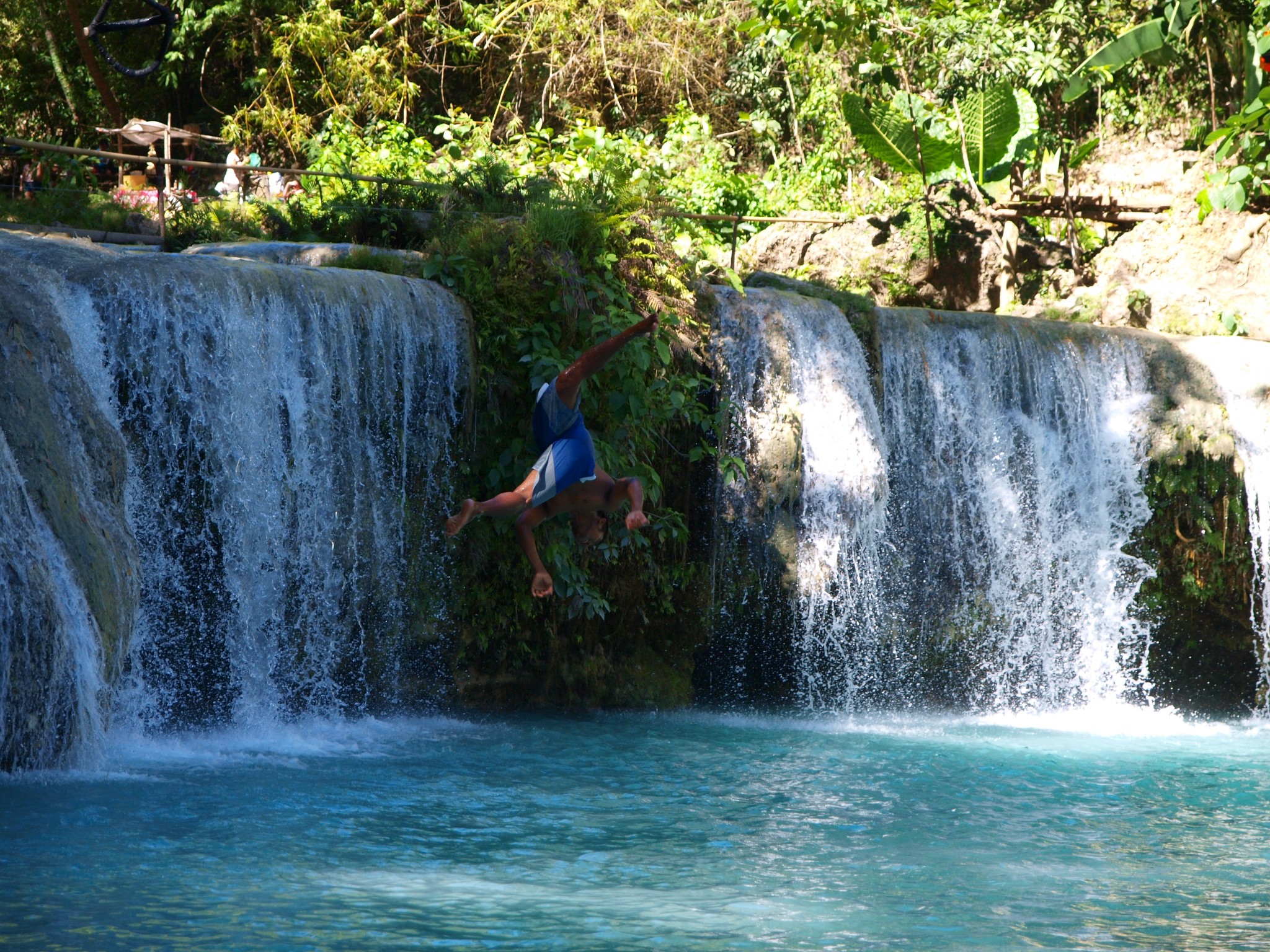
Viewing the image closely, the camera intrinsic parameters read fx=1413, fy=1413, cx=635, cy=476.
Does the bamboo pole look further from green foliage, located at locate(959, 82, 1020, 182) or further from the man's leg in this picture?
green foliage, located at locate(959, 82, 1020, 182)

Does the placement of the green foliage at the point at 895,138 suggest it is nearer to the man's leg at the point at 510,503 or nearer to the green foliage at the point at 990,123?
the green foliage at the point at 990,123

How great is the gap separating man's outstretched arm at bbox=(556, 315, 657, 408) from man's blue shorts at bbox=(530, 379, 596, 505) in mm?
61

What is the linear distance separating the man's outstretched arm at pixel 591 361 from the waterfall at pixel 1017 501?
471 cm

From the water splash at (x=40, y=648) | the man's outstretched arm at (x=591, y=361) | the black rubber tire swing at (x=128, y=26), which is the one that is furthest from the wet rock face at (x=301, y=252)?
the water splash at (x=40, y=648)

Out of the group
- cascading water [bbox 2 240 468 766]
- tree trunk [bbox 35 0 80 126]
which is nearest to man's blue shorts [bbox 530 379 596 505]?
cascading water [bbox 2 240 468 766]

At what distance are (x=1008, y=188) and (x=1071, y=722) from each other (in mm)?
9144

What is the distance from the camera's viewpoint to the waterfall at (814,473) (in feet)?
37.5

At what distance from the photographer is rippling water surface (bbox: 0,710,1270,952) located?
5301 millimetres

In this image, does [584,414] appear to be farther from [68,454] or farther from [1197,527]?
[1197,527]

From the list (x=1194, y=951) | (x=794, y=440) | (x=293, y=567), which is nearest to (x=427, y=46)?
(x=794, y=440)

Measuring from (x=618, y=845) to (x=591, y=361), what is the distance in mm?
2773

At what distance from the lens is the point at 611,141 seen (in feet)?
54.2

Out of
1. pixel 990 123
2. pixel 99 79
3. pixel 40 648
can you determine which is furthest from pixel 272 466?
pixel 99 79

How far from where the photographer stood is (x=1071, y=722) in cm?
1181
